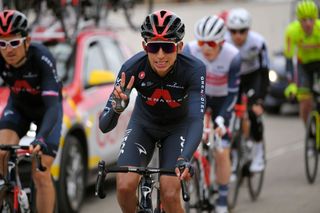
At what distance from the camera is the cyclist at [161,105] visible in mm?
6023

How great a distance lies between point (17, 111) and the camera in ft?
25.1

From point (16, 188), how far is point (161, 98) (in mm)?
1474

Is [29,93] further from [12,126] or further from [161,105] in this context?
[161,105]

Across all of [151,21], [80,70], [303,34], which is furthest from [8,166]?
[303,34]

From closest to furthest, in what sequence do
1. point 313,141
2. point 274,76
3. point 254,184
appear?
point 254,184
point 313,141
point 274,76

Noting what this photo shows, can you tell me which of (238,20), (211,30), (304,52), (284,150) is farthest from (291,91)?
(284,150)

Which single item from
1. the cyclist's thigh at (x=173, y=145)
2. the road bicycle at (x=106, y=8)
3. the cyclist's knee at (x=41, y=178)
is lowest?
the cyclist's knee at (x=41, y=178)

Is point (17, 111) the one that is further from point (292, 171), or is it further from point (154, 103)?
point (292, 171)

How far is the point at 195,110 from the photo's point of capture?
6.20 m

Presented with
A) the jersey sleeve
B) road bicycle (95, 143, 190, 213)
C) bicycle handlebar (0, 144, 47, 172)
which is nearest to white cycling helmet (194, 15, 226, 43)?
bicycle handlebar (0, 144, 47, 172)

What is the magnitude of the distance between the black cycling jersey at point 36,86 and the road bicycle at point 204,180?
5.35 ft

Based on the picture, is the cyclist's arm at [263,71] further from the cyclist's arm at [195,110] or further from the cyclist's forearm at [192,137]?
the cyclist's forearm at [192,137]

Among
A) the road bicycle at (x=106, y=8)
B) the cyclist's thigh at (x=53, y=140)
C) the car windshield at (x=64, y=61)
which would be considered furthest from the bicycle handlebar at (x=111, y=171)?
the road bicycle at (x=106, y=8)

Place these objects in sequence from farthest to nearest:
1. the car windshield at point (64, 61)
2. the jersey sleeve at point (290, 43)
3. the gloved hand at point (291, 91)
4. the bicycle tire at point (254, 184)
Answer: the jersey sleeve at point (290, 43) < the gloved hand at point (291, 91) < the bicycle tire at point (254, 184) < the car windshield at point (64, 61)
